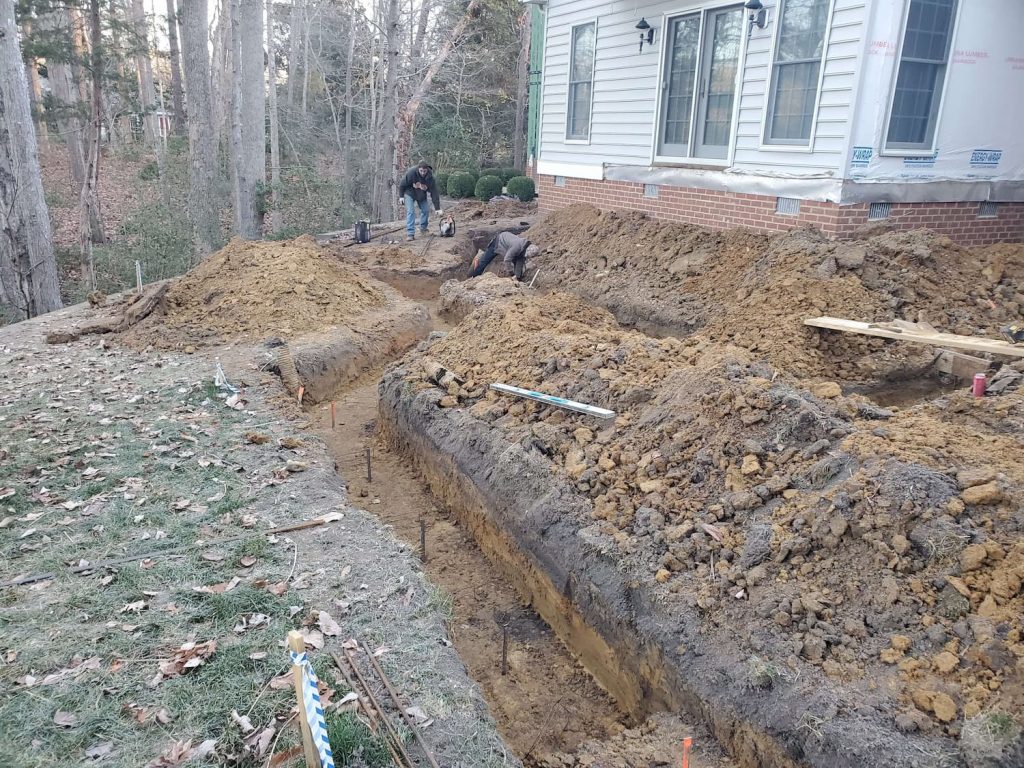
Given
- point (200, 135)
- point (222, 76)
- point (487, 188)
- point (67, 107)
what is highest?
point (222, 76)

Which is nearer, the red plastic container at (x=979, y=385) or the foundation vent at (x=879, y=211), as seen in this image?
the red plastic container at (x=979, y=385)

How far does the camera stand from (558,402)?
19.5 feet

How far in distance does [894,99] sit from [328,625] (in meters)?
8.73

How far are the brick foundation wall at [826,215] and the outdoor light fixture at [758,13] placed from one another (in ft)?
7.20

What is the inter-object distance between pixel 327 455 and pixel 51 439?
2.36m

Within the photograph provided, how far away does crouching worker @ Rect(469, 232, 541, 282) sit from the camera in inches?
473

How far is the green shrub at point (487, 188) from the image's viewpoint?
64.6ft

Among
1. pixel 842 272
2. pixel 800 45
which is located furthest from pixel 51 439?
pixel 800 45

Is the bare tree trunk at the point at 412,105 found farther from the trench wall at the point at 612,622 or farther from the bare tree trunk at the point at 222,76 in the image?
the trench wall at the point at 612,622

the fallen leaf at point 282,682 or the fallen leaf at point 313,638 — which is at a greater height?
the fallen leaf at point 282,682

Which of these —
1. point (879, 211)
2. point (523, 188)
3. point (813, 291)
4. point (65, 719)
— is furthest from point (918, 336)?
point (523, 188)

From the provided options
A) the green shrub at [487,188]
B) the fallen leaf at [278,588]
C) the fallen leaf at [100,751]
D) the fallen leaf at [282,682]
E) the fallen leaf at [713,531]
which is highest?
the green shrub at [487,188]

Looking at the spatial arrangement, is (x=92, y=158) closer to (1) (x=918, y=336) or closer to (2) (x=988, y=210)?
(1) (x=918, y=336)

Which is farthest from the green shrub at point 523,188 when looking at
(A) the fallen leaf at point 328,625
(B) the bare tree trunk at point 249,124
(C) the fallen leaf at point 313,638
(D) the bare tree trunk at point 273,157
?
(C) the fallen leaf at point 313,638
